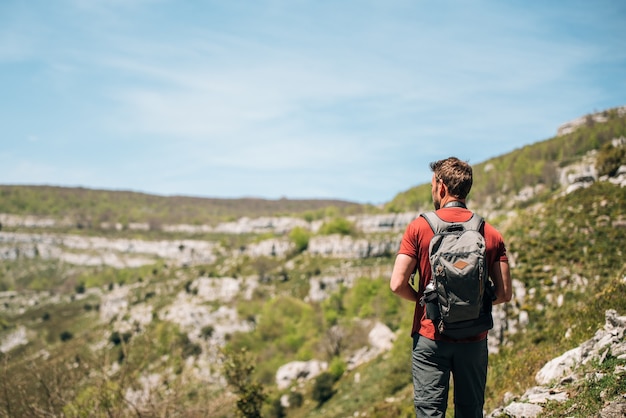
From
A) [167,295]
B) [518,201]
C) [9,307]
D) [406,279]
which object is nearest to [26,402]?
[406,279]

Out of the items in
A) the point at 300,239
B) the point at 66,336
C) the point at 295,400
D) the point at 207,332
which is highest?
the point at 300,239

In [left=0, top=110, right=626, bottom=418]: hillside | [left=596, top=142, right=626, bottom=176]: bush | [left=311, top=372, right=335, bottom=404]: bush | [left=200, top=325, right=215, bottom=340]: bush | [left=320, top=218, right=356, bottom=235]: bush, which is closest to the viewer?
[left=0, top=110, right=626, bottom=418]: hillside

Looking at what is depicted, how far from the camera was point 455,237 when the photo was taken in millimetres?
3783

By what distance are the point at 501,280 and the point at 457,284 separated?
0.61 meters

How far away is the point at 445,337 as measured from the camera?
383 cm

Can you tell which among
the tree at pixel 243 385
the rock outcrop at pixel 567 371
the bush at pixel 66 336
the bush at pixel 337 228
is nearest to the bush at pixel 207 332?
the bush at pixel 66 336

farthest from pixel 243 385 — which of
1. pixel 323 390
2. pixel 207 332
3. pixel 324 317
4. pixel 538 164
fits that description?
pixel 538 164

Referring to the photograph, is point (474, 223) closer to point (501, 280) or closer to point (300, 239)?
point (501, 280)

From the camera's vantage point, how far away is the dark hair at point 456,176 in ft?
→ 13.1

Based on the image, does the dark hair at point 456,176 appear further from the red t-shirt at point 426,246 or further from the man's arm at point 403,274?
the man's arm at point 403,274

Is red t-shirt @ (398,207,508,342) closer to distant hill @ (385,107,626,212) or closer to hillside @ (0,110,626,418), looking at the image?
hillside @ (0,110,626,418)

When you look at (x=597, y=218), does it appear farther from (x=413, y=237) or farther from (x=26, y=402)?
(x=26, y=402)

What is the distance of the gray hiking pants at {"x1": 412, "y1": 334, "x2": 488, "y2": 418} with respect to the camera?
3.84 m

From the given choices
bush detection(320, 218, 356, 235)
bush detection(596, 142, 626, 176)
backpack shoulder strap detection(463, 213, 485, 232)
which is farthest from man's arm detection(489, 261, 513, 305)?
bush detection(320, 218, 356, 235)
